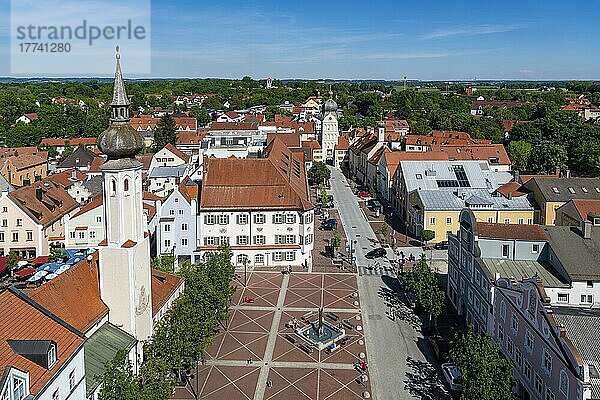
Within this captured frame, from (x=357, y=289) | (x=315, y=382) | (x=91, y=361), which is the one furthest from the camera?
(x=357, y=289)

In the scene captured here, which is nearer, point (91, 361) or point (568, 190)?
point (91, 361)

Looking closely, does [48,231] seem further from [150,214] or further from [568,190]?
→ [568,190]

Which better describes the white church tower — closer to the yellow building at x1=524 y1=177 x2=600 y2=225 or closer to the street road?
the yellow building at x1=524 y1=177 x2=600 y2=225

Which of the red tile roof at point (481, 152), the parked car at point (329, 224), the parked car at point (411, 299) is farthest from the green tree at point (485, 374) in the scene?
the red tile roof at point (481, 152)

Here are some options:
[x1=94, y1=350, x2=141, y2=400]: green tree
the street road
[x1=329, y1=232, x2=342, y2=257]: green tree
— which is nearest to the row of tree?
[x1=94, y1=350, x2=141, y2=400]: green tree

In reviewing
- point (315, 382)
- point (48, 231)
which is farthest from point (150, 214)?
point (315, 382)

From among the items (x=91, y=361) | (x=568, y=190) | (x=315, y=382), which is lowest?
(x=315, y=382)

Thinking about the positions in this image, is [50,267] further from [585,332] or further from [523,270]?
[585,332]
